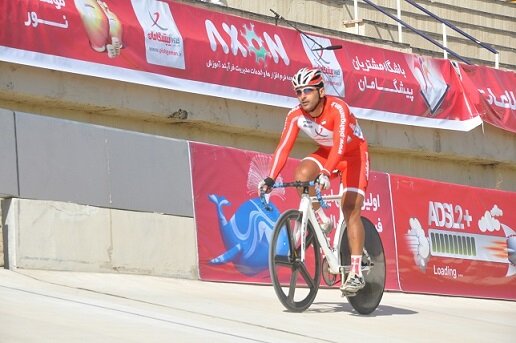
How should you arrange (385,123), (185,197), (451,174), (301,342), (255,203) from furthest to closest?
(451,174) < (385,123) < (255,203) < (185,197) < (301,342)

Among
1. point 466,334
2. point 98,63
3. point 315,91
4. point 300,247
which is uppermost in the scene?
point 98,63

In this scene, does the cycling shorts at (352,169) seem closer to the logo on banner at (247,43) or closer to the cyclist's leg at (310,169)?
the cyclist's leg at (310,169)

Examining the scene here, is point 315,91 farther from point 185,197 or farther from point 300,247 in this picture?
point 185,197

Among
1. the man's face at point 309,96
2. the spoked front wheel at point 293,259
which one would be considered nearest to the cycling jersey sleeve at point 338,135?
the man's face at point 309,96

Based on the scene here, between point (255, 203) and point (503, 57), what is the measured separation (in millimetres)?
12672

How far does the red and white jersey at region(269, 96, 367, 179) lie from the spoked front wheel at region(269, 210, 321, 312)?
1.34ft

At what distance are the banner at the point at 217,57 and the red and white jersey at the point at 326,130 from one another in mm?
4616

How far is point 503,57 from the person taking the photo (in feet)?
82.2

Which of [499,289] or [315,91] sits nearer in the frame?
[315,91]

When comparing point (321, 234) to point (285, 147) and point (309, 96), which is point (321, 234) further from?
point (309, 96)

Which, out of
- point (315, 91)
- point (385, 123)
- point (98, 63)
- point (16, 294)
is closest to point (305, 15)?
point (385, 123)

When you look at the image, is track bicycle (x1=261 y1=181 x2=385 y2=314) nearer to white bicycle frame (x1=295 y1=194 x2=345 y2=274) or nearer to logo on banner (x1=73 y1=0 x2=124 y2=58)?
white bicycle frame (x1=295 y1=194 x2=345 y2=274)

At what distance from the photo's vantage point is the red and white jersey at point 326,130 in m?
10.1

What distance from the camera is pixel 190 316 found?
29.8ft
